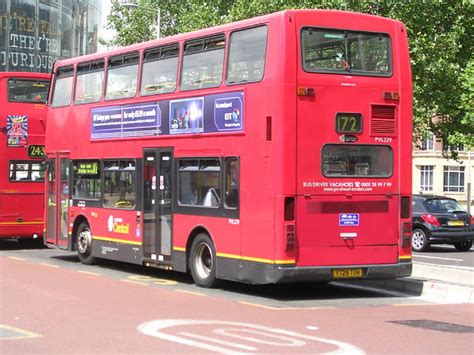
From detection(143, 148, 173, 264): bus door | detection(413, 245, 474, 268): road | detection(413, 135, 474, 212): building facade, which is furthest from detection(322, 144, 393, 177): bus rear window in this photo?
detection(413, 135, 474, 212): building facade

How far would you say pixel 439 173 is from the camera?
73.8m

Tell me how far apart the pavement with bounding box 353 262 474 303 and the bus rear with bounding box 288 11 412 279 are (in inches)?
19.6

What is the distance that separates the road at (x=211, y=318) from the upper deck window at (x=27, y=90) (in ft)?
24.6

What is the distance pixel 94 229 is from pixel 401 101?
7292mm

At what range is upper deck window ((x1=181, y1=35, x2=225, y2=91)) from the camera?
14.0 metres

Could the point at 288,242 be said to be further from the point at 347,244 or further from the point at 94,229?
the point at 94,229

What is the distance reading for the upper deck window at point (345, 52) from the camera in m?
12.9

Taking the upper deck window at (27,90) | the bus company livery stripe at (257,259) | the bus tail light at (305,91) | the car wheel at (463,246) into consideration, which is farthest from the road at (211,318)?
the car wheel at (463,246)

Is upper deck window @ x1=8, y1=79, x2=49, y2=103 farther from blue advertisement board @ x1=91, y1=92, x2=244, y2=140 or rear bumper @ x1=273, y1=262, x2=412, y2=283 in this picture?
rear bumper @ x1=273, y1=262, x2=412, y2=283

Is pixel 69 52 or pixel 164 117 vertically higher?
pixel 69 52

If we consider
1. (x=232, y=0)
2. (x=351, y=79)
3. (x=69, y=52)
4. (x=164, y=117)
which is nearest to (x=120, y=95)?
(x=164, y=117)

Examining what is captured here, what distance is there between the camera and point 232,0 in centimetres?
4184

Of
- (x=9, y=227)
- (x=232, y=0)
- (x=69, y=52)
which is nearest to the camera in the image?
(x=9, y=227)

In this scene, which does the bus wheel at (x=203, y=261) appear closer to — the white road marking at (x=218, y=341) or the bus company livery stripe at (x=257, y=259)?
the bus company livery stripe at (x=257, y=259)
